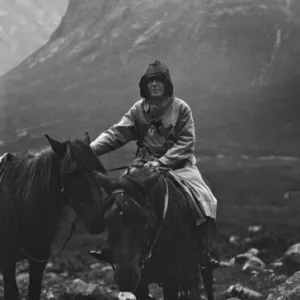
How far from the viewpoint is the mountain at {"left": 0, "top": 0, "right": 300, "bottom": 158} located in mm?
8492

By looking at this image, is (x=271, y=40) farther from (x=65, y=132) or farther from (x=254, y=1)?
(x=65, y=132)

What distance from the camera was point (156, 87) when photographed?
318cm

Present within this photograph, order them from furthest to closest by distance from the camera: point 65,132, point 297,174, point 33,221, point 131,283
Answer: point 65,132, point 297,174, point 33,221, point 131,283

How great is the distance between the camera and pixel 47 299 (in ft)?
16.9

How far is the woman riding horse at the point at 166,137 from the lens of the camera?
310 cm

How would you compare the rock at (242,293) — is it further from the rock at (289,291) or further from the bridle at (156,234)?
the bridle at (156,234)

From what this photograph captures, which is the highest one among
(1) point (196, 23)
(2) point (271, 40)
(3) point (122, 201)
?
(1) point (196, 23)

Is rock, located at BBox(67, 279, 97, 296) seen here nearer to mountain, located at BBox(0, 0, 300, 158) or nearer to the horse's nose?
the horse's nose

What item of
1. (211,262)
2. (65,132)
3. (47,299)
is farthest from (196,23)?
(211,262)

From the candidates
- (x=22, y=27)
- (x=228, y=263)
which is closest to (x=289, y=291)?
(x=228, y=263)

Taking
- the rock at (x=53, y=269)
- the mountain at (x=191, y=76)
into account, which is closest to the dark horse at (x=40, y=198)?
the rock at (x=53, y=269)

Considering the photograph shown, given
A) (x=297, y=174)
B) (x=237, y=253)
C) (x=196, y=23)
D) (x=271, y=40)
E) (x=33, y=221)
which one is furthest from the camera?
(x=196, y=23)

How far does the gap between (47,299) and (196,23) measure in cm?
744

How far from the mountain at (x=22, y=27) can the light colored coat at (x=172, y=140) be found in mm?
8783
